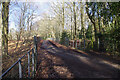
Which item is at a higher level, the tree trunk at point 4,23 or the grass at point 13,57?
the tree trunk at point 4,23

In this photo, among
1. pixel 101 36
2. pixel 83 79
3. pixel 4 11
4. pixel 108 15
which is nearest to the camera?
pixel 83 79

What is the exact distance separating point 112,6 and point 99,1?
2.96 meters

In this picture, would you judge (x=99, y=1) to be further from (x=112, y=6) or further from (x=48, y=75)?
(x=48, y=75)

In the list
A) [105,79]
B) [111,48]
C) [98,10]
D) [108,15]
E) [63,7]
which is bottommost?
[105,79]

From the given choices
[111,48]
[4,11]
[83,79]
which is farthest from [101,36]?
[4,11]

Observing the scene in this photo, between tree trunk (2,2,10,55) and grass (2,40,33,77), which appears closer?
grass (2,40,33,77)

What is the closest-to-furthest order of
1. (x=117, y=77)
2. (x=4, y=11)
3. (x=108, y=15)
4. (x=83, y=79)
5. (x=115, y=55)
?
(x=83, y=79)
(x=117, y=77)
(x=115, y=55)
(x=4, y=11)
(x=108, y=15)

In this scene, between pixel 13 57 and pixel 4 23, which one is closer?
pixel 13 57

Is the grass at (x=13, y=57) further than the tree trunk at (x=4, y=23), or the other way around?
the tree trunk at (x=4, y=23)

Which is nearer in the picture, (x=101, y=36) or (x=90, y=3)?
(x=101, y=36)

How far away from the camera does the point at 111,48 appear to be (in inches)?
406

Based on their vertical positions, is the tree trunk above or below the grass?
above

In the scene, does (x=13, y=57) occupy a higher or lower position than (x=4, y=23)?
lower

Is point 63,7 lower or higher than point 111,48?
higher
